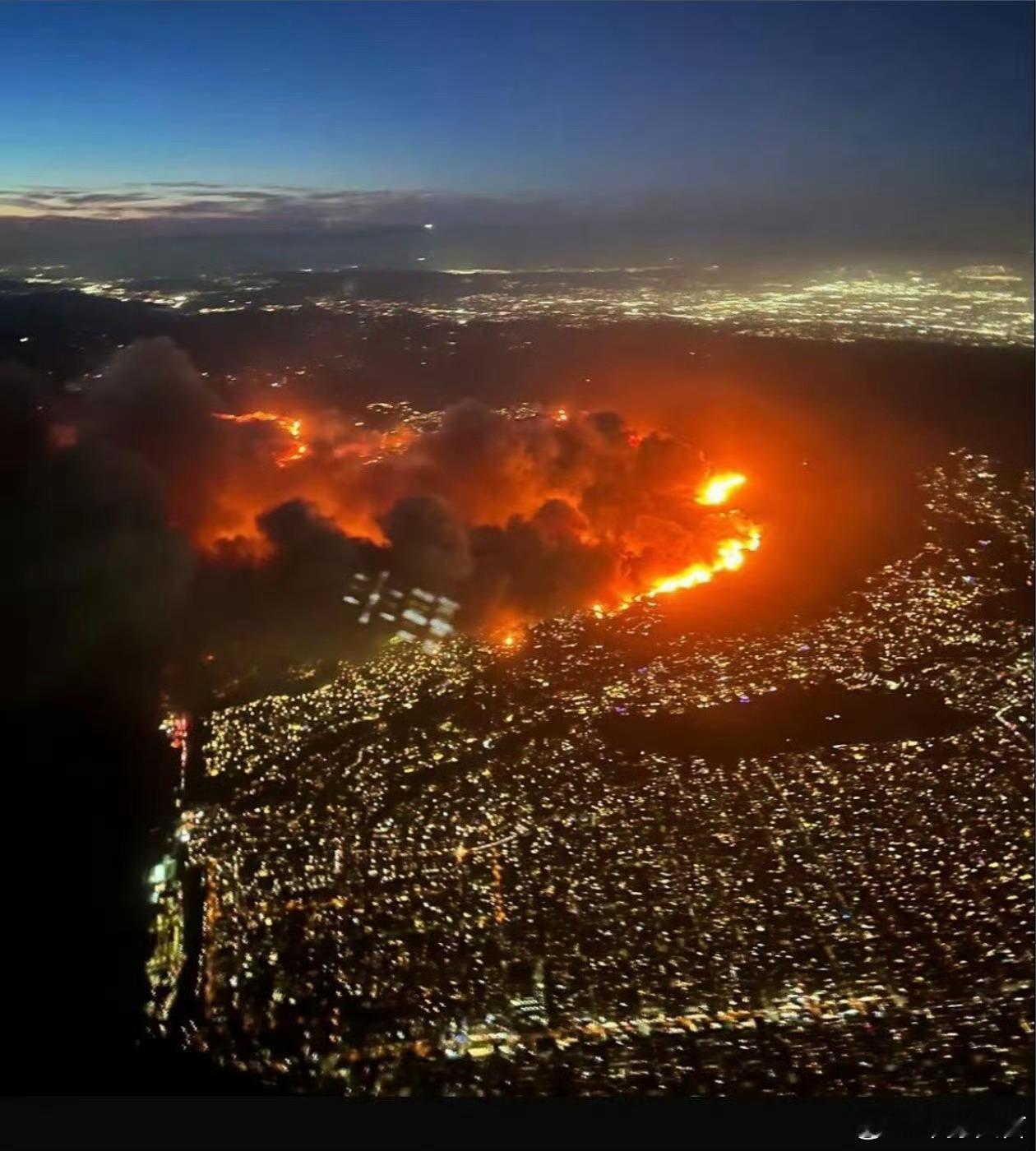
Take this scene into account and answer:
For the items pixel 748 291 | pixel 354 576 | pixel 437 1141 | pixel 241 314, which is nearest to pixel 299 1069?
pixel 437 1141

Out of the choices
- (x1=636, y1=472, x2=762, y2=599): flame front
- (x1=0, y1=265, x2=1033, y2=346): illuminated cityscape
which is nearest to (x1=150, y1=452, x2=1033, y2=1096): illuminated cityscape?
(x1=636, y1=472, x2=762, y2=599): flame front

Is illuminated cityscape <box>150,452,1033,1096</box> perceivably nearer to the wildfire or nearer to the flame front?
the flame front

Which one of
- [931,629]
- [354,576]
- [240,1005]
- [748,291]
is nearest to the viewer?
[240,1005]

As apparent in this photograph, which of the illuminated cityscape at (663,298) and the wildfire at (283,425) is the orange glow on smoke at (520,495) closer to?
the wildfire at (283,425)

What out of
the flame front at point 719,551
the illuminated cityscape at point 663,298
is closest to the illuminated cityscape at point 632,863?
the flame front at point 719,551

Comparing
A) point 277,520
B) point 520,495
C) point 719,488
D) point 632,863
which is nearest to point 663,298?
point 719,488

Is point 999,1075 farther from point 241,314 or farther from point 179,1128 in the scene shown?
point 241,314
